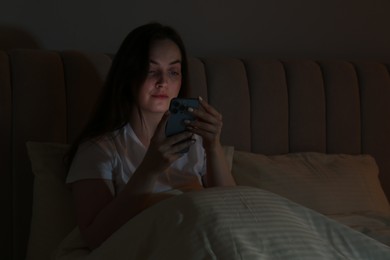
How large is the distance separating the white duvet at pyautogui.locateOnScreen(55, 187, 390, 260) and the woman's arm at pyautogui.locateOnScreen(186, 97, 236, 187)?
0.23 m

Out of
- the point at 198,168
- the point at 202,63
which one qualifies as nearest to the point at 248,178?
the point at 198,168

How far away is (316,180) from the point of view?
5.27 feet

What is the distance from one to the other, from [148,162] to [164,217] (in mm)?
187

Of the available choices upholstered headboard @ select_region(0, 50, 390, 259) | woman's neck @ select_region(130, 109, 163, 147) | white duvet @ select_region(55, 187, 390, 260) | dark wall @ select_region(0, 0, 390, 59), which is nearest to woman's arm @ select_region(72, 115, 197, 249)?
white duvet @ select_region(55, 187, 390, 260)

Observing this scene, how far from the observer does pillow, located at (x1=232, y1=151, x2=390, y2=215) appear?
1.56 m

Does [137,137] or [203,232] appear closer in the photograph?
[203,232]

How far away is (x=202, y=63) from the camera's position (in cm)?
168

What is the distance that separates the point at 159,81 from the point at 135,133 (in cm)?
14

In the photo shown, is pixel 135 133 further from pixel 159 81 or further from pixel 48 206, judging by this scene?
pixel 48 206

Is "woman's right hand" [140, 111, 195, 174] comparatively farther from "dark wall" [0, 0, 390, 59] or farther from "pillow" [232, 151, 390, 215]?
"dark wall" [0, 0, 390, 59]

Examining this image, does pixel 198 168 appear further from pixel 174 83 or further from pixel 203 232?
pixel 203 232

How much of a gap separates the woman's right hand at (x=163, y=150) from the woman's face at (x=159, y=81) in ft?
0.62

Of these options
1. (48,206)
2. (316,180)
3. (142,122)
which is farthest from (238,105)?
(48,206)

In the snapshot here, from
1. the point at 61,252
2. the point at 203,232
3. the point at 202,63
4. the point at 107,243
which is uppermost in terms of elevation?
the point at 202,63
